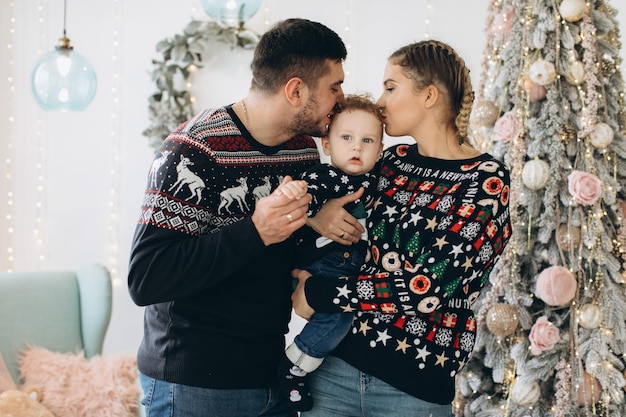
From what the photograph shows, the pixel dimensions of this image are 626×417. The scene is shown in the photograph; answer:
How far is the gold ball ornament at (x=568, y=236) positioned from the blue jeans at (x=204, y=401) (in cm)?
142

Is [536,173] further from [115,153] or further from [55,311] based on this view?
[115,153]

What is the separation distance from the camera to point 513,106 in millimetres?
2943

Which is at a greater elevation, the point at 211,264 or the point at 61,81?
the point at 61,81

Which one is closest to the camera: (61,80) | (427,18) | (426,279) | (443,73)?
(426,279)

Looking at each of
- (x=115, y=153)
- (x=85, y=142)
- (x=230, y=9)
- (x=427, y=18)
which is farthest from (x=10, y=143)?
(x=427, y=18)

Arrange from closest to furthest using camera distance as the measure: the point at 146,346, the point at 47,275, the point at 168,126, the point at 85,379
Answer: the point at 146,346 < the point at 85,379 < the point at 47,275 < the point at 168,126

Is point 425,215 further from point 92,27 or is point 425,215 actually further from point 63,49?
point 92,27

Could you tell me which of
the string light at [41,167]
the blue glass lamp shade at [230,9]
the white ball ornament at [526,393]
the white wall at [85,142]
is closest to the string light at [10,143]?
the white wall at [85,142]

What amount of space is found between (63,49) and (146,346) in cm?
201

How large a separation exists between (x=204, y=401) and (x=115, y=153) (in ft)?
9.00

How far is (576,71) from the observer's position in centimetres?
274

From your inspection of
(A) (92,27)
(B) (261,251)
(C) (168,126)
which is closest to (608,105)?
(B) (261,251)

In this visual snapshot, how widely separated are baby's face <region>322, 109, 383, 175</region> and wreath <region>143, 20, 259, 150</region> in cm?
224

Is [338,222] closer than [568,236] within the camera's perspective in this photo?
Yes
